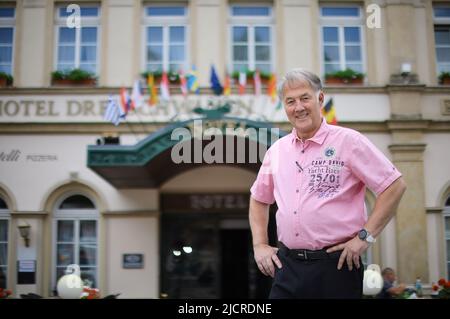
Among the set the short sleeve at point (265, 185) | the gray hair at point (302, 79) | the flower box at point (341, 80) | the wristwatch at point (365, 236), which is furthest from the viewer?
the flower box at point (341, 80)

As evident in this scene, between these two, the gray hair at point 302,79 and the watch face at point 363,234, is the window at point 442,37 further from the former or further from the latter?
the watch face at point 363,234

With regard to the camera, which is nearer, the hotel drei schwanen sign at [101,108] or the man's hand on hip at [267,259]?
the man's hand on hip at [267,259]

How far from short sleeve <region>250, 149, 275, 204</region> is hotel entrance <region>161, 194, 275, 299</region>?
5.93m

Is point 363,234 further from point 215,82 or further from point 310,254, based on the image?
point 215,82

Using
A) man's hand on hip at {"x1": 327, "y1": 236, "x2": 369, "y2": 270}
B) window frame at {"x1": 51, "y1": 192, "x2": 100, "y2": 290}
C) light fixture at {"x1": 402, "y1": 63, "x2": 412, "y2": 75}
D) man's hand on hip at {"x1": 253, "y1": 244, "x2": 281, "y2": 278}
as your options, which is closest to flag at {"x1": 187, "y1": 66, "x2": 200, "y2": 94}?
window frame at {"x1": 51, "y1": 192, "x2": 100, "y2": 290}

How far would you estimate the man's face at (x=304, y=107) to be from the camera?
1.72m

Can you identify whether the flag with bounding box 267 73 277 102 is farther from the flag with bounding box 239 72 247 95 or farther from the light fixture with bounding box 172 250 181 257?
the light fixture with bounding box 172 250 181 257

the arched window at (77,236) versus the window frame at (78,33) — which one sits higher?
the window frame at (78,33)

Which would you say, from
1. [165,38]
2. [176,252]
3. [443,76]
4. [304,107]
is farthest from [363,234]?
[165,38]

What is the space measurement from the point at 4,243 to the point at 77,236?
886mm

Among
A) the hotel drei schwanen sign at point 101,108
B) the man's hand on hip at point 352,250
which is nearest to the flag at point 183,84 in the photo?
the hotel drei schwanen sign at point 101,108

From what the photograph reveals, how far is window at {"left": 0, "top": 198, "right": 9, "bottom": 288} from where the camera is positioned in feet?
23.5
